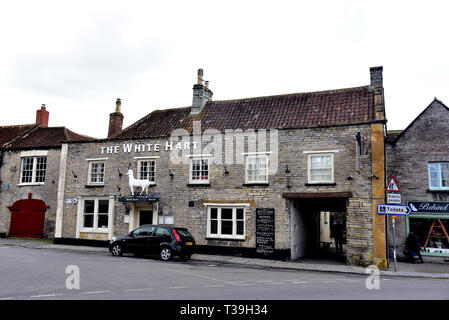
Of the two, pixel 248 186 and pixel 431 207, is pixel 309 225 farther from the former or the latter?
pixel 431 207

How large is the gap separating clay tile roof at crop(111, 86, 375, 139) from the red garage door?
862 centimetres

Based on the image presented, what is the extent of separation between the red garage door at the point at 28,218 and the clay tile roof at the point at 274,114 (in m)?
8.62

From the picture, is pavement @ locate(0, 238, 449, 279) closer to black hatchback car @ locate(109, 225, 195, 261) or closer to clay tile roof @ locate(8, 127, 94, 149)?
black hatchback car @ locate(109, 225, 195, 261)

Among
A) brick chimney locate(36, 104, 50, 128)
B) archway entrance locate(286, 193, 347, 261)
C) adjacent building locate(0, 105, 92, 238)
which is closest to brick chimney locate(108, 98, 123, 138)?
adjacent building locate(0, 105, 92, 238)

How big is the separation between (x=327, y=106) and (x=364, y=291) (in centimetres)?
1230

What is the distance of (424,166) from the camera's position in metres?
19.3

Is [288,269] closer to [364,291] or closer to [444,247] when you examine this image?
[364,291]

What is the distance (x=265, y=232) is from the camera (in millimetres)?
18031

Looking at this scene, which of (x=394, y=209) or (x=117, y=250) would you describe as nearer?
(x=394, y=209)

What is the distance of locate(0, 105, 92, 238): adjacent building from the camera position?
2552 cm

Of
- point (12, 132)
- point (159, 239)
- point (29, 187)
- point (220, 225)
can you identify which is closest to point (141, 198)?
point (159, 239)

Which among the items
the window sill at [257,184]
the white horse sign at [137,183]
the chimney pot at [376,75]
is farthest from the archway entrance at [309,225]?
the white horse sign at [137,183]

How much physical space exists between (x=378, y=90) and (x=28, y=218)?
23555 millimetres

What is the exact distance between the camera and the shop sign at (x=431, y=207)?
18672mm
